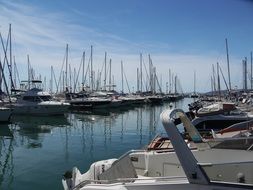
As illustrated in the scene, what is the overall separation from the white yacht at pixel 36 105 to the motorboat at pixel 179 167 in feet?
123

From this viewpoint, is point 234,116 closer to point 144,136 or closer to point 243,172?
point 144,136

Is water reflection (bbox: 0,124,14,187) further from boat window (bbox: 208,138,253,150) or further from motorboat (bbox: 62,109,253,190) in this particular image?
boat window (bbox: 208,138,253,150)

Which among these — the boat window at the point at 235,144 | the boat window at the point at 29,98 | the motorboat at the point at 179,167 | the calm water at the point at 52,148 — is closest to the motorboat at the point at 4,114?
the calm water at the point at 52,148

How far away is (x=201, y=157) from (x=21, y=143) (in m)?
20.2

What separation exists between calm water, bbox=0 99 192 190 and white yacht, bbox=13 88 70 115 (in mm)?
6545

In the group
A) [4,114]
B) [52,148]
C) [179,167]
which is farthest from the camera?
[4,114]

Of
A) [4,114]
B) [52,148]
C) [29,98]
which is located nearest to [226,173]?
[52,148]

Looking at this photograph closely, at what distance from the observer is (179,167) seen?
9.71 meters

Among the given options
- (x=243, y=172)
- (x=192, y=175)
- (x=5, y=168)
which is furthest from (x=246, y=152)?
(x=5, y=168)

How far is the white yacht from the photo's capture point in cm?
4836

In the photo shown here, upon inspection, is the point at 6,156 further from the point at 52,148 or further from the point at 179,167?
the point at 179,167

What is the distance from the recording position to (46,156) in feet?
72.0

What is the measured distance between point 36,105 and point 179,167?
4044 centimetres

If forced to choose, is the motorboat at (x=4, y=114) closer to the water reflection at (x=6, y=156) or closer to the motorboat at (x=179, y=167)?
the water reflection at (x=6, y=156)
